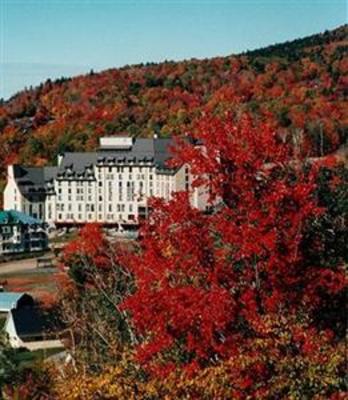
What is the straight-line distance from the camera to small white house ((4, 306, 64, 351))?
18752 millimetres

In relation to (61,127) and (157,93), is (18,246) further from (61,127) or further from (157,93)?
(157,93)

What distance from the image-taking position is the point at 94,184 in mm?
44438

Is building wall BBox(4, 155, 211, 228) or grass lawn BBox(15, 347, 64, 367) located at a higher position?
building wall BBox(4, 155, 211, 228)

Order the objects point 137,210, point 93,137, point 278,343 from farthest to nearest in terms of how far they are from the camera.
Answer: point 93,137 < point 137,210 < point 278,343

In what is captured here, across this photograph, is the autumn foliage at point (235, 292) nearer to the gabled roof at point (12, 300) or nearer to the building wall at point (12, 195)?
the gabled roof at point (12, 300)

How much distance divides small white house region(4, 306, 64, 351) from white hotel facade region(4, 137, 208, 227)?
74.9 feet

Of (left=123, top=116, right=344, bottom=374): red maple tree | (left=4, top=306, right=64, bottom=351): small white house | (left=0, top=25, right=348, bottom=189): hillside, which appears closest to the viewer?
(left=123, top=116, right=344, bottom=374): red maple tree

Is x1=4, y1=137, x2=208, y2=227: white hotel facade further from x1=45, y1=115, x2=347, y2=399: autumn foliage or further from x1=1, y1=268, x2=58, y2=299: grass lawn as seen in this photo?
x1=45, y1=115, x2=347, y2=399: autumn foliage

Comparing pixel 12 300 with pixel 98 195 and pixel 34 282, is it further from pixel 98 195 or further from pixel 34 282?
pixel 98 195

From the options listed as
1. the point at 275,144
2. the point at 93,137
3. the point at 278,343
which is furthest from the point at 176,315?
the point at 93,137

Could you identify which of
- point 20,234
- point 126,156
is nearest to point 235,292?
point 20,234

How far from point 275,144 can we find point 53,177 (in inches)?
1429

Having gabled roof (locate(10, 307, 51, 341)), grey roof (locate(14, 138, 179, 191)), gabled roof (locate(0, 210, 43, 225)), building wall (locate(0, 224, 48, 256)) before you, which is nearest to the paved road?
building wall (locate(0, 224, 48, 256))

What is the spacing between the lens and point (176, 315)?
801 centimetres
